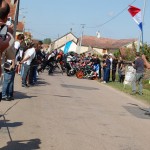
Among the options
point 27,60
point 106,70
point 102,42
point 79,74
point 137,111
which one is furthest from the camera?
point 102,42

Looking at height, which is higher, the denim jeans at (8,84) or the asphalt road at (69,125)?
the denim jeans at (8,84)

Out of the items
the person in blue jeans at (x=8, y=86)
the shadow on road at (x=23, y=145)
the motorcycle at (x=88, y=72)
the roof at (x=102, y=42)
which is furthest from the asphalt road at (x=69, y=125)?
the roof at (x=102, y=42)

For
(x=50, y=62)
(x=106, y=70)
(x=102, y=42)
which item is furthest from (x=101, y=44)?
(x=106, y=70)

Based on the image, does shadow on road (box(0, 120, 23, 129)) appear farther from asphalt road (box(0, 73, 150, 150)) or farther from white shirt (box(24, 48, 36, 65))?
white shirt (box(24, 48, 36, 65))

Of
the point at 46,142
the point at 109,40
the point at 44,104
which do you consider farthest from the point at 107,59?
the point at 109,40

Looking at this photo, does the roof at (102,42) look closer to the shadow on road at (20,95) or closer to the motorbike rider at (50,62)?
the motorbike rider at (50,62)

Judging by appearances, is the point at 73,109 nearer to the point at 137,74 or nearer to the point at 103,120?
the point at 103,120

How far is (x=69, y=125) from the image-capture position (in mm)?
9297

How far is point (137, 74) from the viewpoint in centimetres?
1873

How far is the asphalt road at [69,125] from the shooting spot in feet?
24.6

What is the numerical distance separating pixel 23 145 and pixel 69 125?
232 cm

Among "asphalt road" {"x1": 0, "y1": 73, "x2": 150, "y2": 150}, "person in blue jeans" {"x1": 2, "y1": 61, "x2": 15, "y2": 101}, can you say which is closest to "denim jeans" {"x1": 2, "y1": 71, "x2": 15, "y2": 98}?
"person in blue jeans" {"x1": 2, "y1": 61, "x2": 15, "y2": 101}

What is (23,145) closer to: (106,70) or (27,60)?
(27,60)

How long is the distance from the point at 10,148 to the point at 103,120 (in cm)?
414
